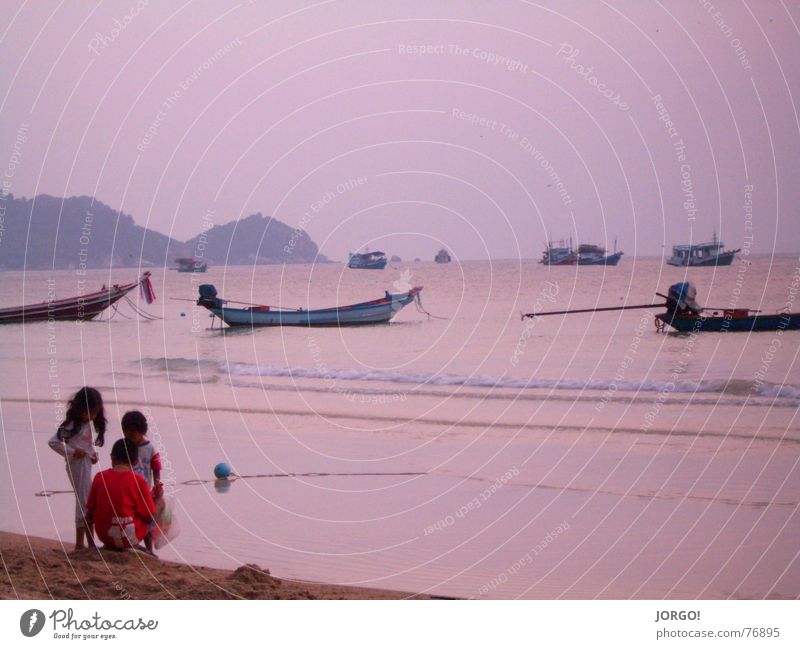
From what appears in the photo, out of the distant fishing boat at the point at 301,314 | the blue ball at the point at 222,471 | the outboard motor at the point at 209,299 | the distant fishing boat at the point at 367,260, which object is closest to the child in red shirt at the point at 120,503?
the blue ball at the point at 222,471

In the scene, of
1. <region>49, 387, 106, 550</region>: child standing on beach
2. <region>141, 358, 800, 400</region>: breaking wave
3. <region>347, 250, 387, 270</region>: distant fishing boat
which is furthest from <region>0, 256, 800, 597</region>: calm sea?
<region>347, 250, 387, 270</region>: distant fishing boat

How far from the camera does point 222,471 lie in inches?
384

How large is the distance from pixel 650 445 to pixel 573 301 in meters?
27.7

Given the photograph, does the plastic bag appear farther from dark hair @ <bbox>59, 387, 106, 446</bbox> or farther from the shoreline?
dark hair @ <bbox>59, 387, 106, 446</bbox>

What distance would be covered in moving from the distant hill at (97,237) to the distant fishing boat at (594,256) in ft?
59.9

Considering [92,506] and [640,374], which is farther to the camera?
[640,374]

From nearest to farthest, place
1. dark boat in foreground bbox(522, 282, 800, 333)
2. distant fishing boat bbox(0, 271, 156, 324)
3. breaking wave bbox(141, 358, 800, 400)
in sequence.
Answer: breaking wave bbox(141, 358, 800, 400), dark boat in foreground bbox(522, 282, 800, 333), distant fishing boat bbox(0, 271, 156, 324)

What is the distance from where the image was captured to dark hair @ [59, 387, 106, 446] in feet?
22.1

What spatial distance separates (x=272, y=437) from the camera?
1235cm

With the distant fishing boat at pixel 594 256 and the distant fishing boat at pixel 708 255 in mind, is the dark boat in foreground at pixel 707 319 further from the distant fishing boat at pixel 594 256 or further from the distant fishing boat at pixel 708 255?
the distant fishing boat at pixel 594 256

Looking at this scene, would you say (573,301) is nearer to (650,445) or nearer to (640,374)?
(640,374)

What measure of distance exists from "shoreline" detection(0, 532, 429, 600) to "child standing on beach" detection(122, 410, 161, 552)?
0.38m

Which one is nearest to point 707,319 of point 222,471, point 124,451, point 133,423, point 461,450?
point 461,450

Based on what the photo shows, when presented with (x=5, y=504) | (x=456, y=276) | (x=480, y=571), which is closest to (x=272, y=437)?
(x=5, y=504)
